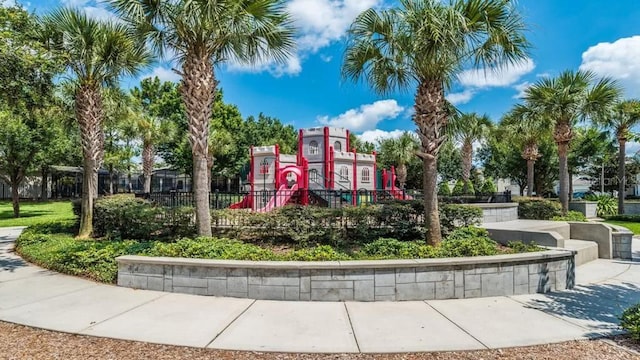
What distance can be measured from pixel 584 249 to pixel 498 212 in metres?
4.56

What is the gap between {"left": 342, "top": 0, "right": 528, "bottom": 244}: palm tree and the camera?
6434mm

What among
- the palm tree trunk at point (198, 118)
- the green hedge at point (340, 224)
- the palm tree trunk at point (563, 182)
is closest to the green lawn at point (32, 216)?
the palm tree trunk at point (198, 118)

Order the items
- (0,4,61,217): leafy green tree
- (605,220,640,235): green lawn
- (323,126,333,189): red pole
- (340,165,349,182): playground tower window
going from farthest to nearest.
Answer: (340,165,349,182): playground tower window, (323,126,333,189): red pole, (605,220,640,235): green lawn, (0,4,61,217): leafy green tree

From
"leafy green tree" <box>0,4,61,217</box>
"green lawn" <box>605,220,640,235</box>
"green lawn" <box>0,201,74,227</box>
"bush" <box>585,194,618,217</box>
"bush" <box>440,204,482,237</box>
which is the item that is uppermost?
"leafy green tree" <box>0,4,61,217</box>

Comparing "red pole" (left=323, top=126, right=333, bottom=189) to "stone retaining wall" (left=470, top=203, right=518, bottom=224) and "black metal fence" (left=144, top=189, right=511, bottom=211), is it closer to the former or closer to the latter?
"black metal fence" (left=144, top=189, right=511, bottom=211)

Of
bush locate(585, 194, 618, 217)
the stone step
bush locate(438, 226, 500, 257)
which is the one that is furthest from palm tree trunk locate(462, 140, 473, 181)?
bush locate(438, 226, 500, 257)

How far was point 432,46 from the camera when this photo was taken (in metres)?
6.45

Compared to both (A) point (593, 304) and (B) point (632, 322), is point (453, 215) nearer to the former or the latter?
(A) point (593, 304)

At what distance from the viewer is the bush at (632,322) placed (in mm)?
3980

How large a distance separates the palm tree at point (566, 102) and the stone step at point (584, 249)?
6419 millimetres

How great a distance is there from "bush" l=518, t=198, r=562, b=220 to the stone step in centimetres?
555

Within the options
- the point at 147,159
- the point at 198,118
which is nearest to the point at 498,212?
the point at 198,118

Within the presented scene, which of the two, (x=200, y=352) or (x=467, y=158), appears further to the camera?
(x=467, y=158)

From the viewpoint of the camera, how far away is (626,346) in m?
3.92
